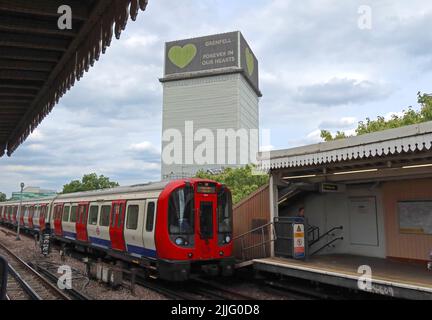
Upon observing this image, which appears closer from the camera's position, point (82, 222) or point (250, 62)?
point (82, 222)

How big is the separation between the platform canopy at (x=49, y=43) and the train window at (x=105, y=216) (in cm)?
586

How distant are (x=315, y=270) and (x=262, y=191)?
3.65 metres

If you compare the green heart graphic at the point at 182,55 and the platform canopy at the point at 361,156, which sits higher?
the green heart graphic at the point at 182,55

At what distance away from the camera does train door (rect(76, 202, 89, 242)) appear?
626 inches

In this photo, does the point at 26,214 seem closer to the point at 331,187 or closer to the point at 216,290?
the point at 216,290

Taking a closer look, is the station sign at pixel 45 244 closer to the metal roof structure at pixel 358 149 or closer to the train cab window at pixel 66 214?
the train cab window at pixel 66 214

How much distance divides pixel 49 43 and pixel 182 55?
142m

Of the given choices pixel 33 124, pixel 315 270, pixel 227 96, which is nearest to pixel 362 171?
pixel 315 270

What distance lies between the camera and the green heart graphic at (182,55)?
14062 centimetres

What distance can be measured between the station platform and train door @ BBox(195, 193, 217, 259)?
148cm

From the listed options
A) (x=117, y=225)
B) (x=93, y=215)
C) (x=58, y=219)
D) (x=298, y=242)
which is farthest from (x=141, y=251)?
(x=58, y=219)

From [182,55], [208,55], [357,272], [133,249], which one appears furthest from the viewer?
[182,55]

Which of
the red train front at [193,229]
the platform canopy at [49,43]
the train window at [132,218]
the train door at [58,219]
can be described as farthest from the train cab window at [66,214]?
the platform canopy at [49,43]

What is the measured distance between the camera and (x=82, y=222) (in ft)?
53.3
